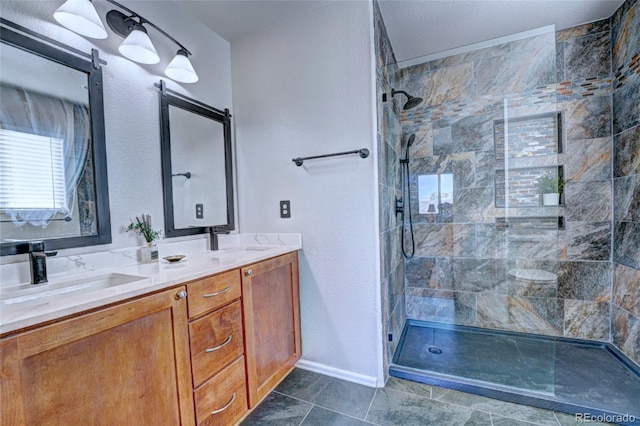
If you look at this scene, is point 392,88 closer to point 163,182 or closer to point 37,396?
point 163,182

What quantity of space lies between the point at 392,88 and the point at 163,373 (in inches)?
93.1

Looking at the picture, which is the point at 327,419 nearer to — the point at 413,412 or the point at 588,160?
the point at 413,412

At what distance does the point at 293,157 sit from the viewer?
196 centimetres

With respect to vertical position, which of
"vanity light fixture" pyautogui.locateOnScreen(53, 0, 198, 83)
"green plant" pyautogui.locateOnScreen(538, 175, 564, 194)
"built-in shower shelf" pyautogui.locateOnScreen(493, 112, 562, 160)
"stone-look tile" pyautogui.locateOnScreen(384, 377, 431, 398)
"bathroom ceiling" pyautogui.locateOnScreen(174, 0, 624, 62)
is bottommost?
"stone-look tile" pyautogui.locateOnScreen(384, 377, 431, 398)

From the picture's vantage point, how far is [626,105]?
1889mm

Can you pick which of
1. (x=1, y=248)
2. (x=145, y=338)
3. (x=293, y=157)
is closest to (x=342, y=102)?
(x=293, y=157)

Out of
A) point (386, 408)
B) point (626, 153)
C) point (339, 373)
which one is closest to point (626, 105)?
point (626, 153)

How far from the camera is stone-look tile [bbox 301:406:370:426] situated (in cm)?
144

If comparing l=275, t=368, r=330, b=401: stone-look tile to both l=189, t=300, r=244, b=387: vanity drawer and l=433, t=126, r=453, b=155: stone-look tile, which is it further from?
l=433, t=126, r=453, b=155: stone-look tile

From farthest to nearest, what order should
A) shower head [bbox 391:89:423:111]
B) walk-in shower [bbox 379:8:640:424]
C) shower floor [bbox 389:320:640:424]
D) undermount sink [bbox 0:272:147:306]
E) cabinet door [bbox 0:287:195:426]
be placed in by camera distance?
shower head [bbox 391:89:423:111]
walk-in shower [bbox 379:8:640:424]
shower floor [bbox 389:320:640:424]
undermount sink [bbox 0:272:147:306]
cabinet door [bbox 0:287:195:426]

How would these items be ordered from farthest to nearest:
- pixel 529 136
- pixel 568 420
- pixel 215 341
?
pixel 529 136, pixel 568 420, pixel 215 341

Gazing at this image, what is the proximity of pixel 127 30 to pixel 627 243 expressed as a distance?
11.5 feet

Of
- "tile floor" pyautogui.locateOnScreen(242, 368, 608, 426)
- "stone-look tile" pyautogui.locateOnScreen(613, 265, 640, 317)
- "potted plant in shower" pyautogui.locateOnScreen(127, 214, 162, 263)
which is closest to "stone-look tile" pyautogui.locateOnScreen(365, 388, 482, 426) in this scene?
"tile floor" pyautogui.locateOnScreen(242, 368, 608, 426)

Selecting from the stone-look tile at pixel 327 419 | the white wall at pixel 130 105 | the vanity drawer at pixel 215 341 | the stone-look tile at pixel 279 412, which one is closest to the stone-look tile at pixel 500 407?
the stone-look tile at pixel 327 419
